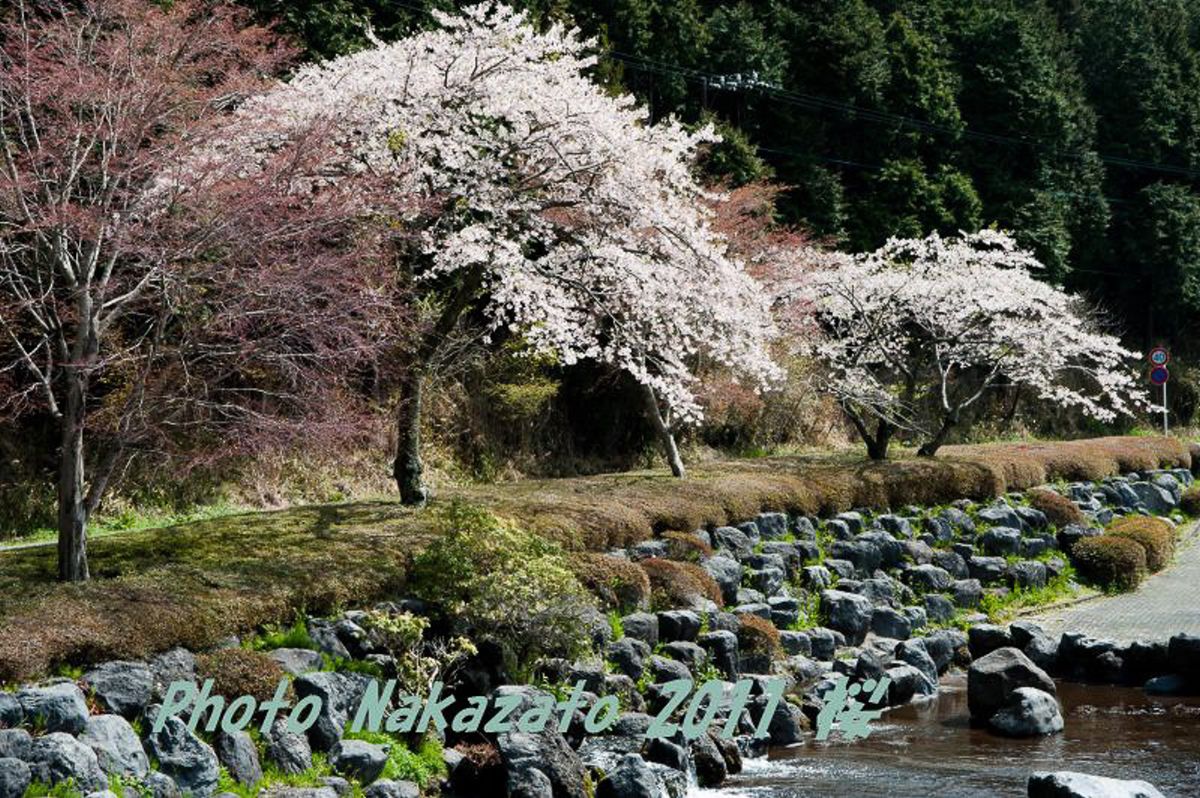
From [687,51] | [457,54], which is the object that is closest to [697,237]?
[457,54]

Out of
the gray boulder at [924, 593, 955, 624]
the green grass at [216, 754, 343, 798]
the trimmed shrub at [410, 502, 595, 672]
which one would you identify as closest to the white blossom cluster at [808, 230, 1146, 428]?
the gray boulder at [924, 593, 955, 624]

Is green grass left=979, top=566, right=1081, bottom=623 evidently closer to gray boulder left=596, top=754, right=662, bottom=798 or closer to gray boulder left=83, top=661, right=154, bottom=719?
gray boulder left=596, top=754, right=662, bottom=798

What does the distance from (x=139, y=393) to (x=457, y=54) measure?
6395 mm

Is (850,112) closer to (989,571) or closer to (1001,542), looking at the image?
(1001,542)

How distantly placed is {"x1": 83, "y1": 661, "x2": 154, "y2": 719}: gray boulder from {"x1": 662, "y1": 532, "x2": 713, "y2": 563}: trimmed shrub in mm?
8376

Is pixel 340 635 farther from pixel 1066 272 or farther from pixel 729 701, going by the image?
pixel 1066 272

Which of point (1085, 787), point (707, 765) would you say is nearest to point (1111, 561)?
point (707, 765)

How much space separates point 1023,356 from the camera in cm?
2714

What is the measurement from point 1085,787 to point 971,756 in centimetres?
282

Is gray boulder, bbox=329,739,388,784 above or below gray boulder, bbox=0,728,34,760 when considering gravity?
below

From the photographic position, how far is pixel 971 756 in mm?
12422

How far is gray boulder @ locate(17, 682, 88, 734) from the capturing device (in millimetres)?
8641

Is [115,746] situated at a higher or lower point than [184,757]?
higher

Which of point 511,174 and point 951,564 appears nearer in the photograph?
point 511,174
